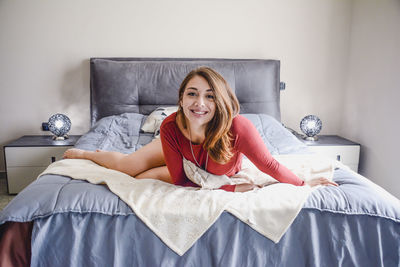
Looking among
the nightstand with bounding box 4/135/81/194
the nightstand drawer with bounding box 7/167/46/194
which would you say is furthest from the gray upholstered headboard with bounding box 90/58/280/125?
the nightstand drawer with bounding box 7/167/46/194

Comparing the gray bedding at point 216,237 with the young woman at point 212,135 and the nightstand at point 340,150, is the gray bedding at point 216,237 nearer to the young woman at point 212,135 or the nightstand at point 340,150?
the young woman at point 212,135

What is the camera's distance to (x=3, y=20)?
118 inches

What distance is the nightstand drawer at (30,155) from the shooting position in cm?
277

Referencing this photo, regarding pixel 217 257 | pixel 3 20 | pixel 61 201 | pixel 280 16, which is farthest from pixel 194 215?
pixel 3 20

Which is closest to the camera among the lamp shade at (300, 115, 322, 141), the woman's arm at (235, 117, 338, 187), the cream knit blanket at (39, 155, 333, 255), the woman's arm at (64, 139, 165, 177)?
the cream knit blanket at (39, 155, 333, 255)

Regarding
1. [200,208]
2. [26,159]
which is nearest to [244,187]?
[200,208]

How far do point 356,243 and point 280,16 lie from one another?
8.07ft

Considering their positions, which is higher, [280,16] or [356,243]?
[280,16]

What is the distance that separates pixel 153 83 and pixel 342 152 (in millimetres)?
1762

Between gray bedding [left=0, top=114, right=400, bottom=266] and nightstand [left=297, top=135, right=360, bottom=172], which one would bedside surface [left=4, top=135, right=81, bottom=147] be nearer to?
gray bedding [left=0, top=114, right=400, bottom=266]

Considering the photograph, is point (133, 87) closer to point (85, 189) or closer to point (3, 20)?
point (3, 20)

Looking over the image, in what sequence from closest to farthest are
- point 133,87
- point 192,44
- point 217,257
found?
point 217,257
point 133,87
point 192,44

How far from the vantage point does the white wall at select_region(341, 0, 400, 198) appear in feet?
Answer: 8.61

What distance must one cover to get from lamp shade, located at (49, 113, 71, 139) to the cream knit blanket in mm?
1674
